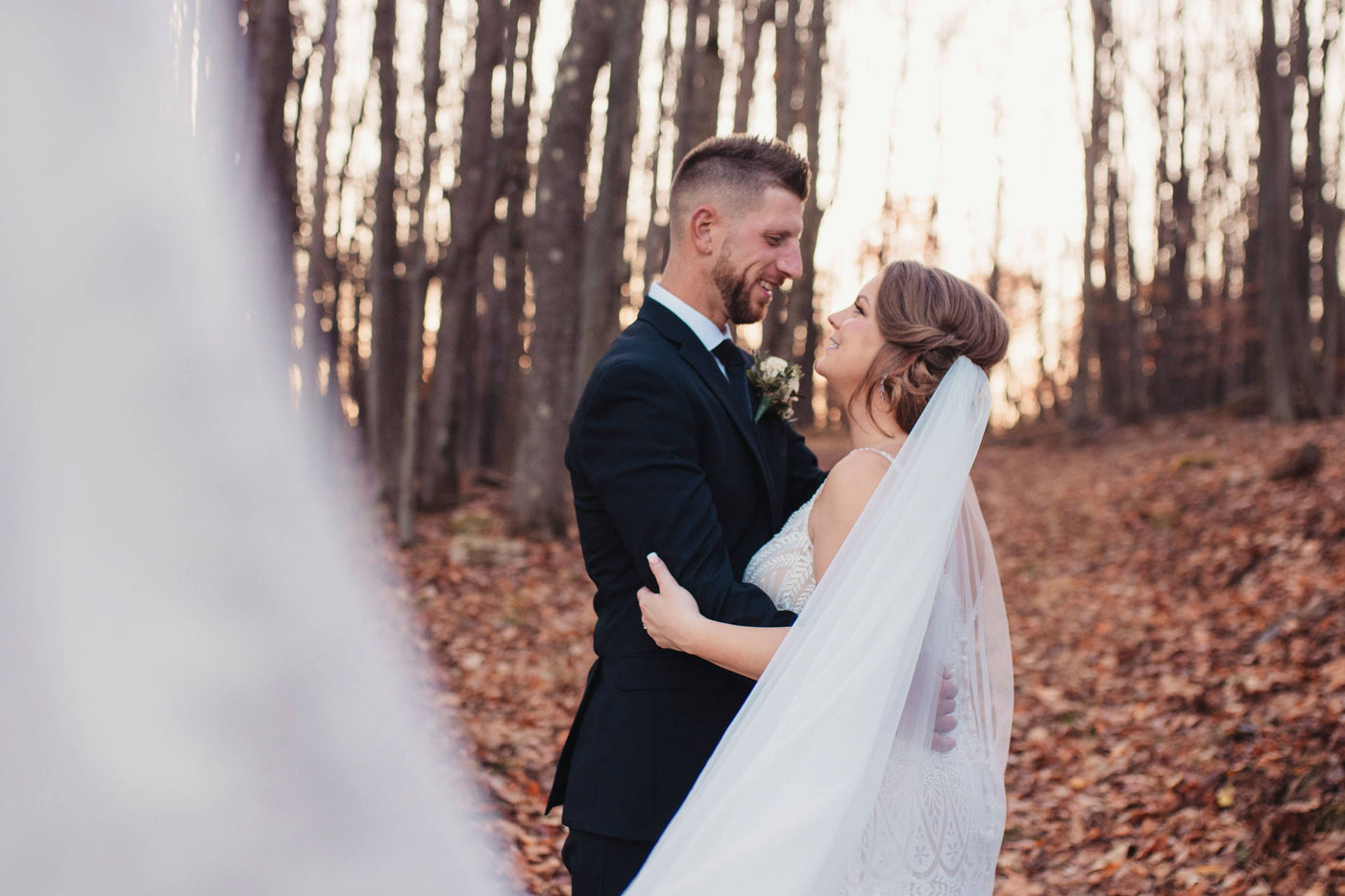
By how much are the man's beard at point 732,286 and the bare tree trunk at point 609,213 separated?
8.26 m

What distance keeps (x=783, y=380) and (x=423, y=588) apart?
23.9 feet

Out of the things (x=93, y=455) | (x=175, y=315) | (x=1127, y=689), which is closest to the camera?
(x=93, y=455)

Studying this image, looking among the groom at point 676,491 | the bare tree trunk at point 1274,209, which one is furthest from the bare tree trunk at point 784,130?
the groom at point 676,491

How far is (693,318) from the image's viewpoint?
270 cm

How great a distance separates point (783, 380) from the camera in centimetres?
292

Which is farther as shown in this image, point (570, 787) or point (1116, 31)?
point (1116, 31)

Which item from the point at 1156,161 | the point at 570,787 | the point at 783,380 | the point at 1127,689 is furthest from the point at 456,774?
the point at 1156,161

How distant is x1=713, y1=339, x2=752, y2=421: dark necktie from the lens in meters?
2.79

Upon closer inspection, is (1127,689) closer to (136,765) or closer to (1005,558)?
(1005,558)

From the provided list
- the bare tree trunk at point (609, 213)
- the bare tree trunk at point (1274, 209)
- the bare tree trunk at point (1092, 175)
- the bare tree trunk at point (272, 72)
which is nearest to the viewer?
the bare tree trunk at point (272, 72)

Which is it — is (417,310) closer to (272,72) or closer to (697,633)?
(272,72)

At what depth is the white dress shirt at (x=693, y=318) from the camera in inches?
106

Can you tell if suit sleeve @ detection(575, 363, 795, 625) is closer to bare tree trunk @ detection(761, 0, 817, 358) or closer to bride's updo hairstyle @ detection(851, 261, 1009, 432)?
bride's updo hairstyle @ detection(851, 261, 1009, 432)

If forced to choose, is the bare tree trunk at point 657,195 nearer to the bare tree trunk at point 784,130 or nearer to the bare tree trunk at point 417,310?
the bare tree trunk at point 784,130
